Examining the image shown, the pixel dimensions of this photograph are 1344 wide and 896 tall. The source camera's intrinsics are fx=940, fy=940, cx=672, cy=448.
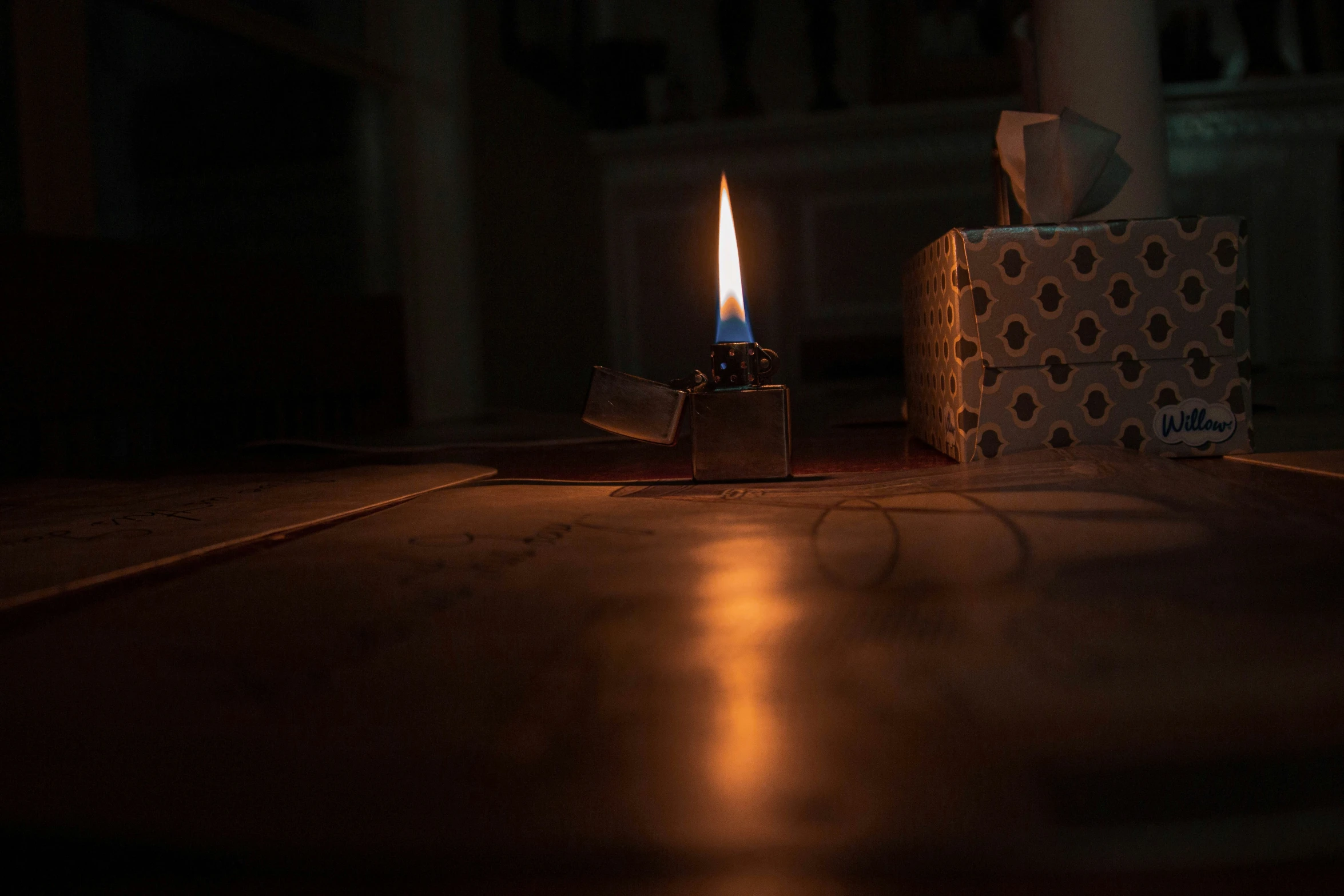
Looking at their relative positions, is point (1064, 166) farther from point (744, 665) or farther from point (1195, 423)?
point (744, 665)

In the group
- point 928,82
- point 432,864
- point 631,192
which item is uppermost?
point 928,82

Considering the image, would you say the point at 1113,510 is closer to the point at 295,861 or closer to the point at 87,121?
the point at 295,861

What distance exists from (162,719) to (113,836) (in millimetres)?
44

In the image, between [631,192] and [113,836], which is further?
[631,192]

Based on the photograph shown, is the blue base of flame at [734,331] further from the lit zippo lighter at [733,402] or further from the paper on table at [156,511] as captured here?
the paper on table at [156,511]

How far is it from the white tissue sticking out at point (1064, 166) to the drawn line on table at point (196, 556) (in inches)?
17.4

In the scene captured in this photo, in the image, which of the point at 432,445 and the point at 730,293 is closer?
the point at 730,293

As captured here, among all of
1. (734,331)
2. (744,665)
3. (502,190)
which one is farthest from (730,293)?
(502,190)

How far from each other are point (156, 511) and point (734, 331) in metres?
0.31

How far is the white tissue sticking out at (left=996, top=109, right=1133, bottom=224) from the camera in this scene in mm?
608

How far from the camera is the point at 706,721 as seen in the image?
172 mm

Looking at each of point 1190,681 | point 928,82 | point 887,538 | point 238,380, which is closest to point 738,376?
point 887,538

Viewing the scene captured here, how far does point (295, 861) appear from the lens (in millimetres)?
136

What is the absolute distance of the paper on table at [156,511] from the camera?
34cm
